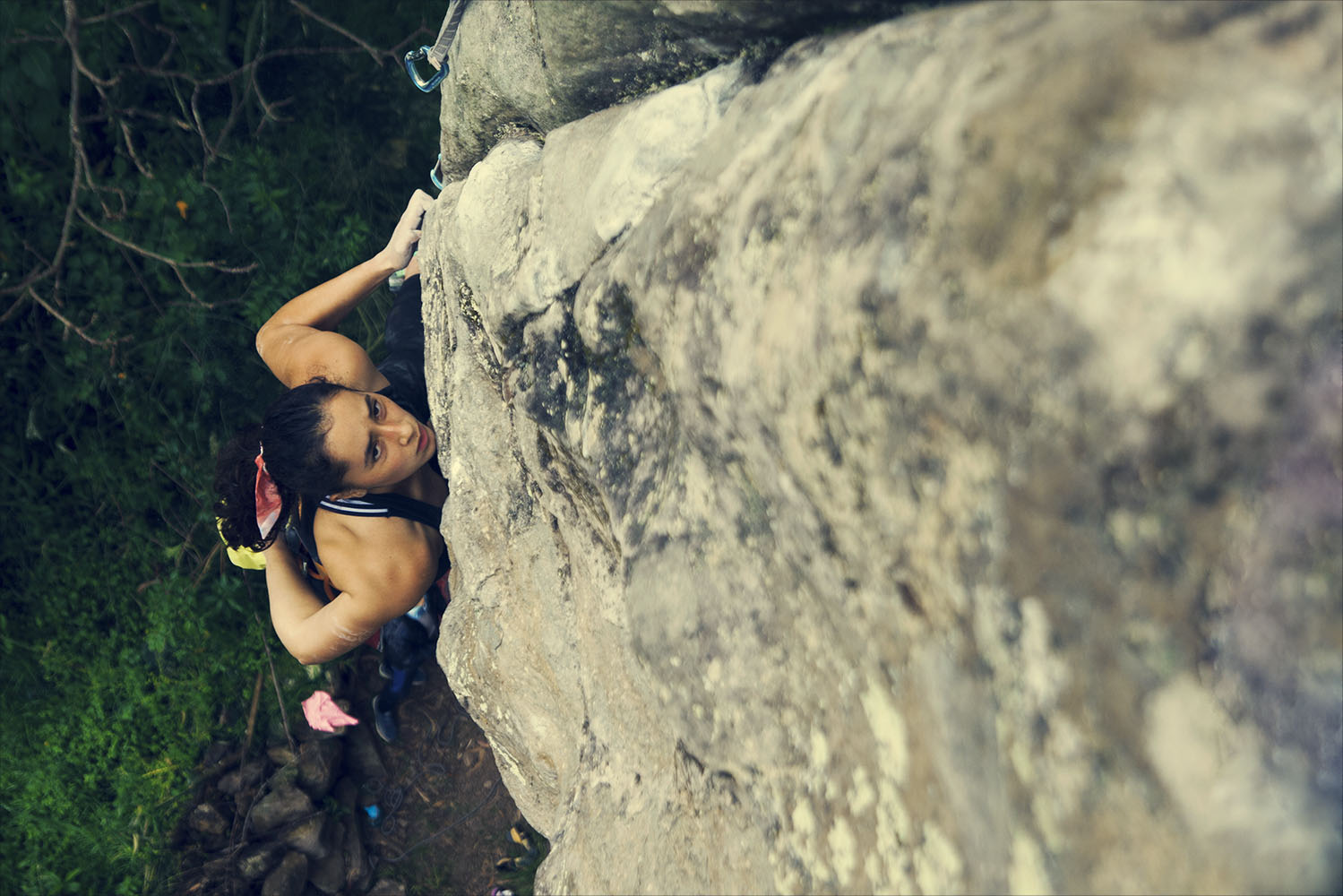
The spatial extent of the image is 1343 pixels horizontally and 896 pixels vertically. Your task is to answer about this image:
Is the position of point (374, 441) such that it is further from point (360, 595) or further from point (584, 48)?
point (584, 48)

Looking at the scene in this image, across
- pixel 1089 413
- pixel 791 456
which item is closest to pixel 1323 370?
pixel 1089 413

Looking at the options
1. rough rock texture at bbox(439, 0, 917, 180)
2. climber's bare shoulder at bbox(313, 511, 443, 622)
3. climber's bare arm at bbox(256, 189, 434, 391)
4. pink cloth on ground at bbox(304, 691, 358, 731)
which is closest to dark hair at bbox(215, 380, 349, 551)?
climber's bare shoulder at bbox(313, 511, 443, 622)

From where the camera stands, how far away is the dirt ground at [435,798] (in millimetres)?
3525

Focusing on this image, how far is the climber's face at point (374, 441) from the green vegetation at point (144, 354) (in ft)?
4.54

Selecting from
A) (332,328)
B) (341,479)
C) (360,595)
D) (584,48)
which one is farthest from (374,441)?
(584,48)

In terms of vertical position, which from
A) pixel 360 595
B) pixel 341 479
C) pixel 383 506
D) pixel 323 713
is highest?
pixel 341 479

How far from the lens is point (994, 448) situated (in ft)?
2.46

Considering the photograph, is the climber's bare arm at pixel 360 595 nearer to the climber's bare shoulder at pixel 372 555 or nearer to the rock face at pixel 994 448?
the climber's bare shoulder at pixel 372 555

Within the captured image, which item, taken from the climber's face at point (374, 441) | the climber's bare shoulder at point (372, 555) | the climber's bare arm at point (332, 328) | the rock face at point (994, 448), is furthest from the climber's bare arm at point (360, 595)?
the rock face at point (994, 448)

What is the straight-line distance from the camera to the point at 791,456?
986mm

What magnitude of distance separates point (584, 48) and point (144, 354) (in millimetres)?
3056

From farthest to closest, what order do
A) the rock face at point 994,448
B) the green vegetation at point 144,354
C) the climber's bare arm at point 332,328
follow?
the green vegetation at point 144,354, the climber's bare arm at point 332,328, the rock face at point 994,448

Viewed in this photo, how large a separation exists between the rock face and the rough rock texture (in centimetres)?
7

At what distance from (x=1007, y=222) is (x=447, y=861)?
12.0 feet
